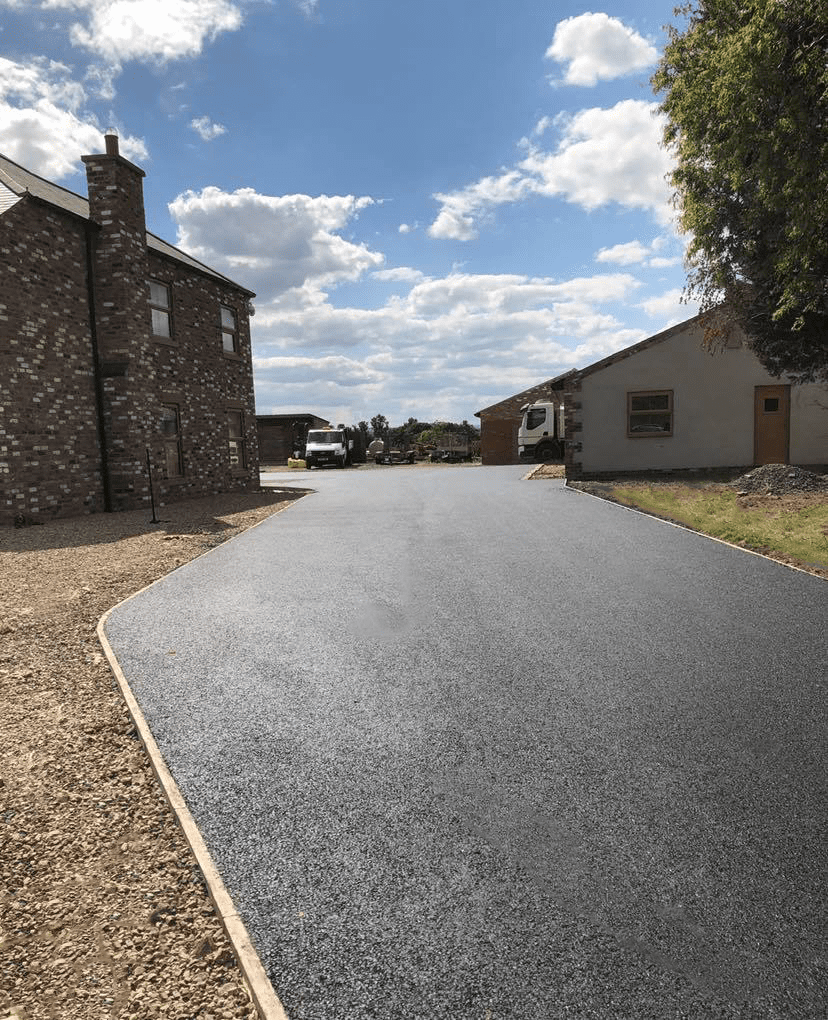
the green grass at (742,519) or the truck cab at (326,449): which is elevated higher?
the truck cab at (326,449)

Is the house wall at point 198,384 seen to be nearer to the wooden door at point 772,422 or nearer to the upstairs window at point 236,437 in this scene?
the upstairs window at point 236,437

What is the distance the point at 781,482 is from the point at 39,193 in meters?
17.8

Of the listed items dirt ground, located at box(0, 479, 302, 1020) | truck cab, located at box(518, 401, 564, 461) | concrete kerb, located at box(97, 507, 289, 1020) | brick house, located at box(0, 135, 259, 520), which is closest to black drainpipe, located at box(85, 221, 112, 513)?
brick house, located at box(0, 135, 259, 520)

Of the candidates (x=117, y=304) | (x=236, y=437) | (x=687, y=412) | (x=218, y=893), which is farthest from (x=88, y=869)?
(x=687, y=412)

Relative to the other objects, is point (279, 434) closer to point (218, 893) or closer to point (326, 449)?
point (326, 449)

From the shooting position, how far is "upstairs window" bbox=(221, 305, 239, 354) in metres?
20.1

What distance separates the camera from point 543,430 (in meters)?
31.0

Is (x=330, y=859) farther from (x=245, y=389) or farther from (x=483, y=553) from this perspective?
(x=245, y=389)

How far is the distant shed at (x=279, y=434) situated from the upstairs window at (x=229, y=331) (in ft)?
83.7

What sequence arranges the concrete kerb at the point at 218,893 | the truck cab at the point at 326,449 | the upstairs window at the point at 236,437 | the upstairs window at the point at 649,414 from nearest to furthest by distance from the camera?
the concrete kerb at the point at 218,893 → the upstairs window at the point at 236,437 → the upstairs window at the point at 649,414 → the truck cab at the point at 326,449

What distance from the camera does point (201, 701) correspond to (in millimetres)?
4172

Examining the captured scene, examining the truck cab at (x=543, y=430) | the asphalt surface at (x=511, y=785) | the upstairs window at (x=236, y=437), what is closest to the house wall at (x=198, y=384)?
the upstairs window at (x=236, y=437)

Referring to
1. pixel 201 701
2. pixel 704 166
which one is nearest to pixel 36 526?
pixel 201 701

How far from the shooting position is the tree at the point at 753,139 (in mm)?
8305
